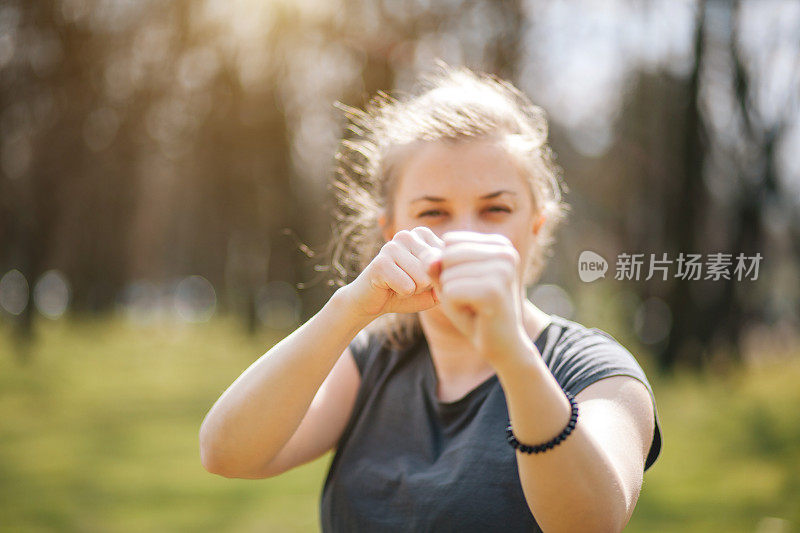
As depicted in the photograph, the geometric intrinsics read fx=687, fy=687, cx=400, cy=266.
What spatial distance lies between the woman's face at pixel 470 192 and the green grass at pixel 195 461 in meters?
3.59

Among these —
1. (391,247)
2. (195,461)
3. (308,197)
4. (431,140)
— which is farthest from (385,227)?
(308,197)

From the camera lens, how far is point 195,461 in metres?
6.47

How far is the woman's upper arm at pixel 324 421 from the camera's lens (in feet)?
6.04

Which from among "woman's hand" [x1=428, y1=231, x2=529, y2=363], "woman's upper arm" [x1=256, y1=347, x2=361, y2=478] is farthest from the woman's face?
"woman's hand" [x1=428, y1=231, x2=529, y2=363]

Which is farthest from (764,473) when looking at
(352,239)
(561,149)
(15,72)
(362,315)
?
(15,72)

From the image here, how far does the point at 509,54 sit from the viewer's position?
29.5 ft

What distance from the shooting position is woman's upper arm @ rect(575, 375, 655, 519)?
1354mm

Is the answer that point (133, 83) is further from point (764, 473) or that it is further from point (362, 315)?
point (362, 315)

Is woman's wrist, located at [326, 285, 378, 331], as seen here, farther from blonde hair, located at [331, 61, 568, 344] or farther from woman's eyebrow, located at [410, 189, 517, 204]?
blonde hair, located at [331, 61, 568, 344]

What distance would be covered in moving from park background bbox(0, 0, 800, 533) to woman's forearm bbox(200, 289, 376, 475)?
89 centimetres

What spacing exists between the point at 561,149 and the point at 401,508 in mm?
10701

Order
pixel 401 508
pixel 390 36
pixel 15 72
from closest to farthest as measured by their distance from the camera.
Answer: pixel 401 508
pixel 390 36
pixel 15 72

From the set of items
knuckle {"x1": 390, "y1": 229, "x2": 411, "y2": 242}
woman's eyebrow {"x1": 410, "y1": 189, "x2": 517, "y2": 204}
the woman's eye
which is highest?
woman's eyebrow {"x1": 410, "y1": 189, "x2": 517, "y2": 204}

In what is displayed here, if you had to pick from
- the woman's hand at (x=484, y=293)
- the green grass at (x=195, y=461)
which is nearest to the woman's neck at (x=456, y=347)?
the woman's hand at (x=484, y=293)
